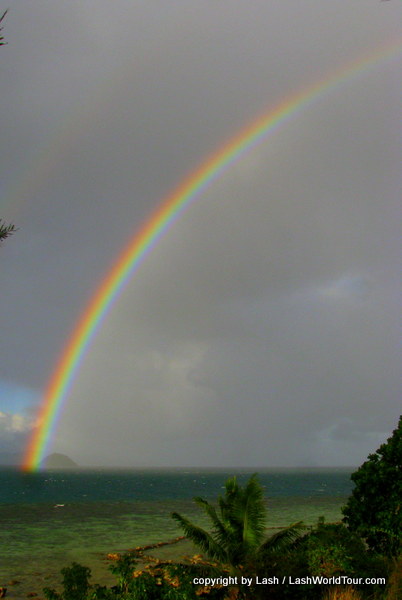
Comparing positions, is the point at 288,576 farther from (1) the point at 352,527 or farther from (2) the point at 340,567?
(1) the point at 352,527

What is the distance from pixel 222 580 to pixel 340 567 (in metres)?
3.53

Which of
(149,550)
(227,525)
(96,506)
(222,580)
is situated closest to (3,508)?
(96,506)

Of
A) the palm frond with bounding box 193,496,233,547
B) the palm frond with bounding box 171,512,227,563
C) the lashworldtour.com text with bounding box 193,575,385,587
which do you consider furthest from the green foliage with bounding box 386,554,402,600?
the palm frond with bounding box 193,496,233,547

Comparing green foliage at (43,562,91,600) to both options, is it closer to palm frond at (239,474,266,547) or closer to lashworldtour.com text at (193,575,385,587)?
lashworldtour.com text at (193,575,385,587)

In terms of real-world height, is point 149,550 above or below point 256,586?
below

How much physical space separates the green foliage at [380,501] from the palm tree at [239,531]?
2.76m

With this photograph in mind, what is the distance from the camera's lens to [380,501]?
21109 mm

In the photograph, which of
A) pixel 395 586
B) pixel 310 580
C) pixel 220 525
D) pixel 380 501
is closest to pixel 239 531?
pixel 220 525

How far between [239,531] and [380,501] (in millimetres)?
6364

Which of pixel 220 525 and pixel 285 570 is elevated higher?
pixel 285 570

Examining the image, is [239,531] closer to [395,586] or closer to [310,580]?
[310,580]

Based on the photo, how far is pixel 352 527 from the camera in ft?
70.6

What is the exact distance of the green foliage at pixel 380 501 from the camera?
67.1 feet

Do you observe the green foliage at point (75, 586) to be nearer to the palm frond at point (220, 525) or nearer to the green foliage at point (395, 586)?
the palm frond at point (220, 525)
